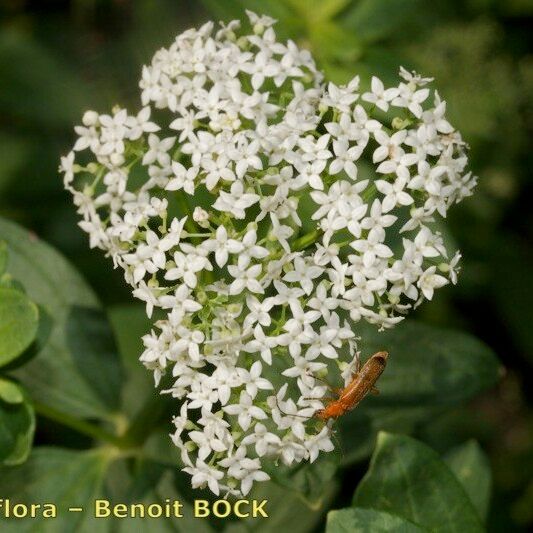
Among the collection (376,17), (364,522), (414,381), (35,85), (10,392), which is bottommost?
(364,522)

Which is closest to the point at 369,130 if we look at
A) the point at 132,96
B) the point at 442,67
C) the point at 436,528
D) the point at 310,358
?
the point at 310,358

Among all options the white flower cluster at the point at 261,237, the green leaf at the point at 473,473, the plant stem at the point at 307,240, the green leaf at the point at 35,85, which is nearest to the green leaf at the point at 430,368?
the green leaf at the point at 473,473

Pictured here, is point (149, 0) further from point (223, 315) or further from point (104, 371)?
point (223, 315)

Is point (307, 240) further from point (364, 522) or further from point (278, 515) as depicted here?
point (278, 515)

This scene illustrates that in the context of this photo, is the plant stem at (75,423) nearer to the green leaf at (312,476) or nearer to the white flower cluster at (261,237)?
the white flower cluster at (261,237)

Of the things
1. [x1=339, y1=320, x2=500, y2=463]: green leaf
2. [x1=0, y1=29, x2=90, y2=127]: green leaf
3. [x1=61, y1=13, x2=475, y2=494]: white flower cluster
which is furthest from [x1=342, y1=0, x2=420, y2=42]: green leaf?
[x1=0, y1=29, x2=90, y2=127]: green leaf

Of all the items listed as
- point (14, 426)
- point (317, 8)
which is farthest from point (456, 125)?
point (14, 426)
